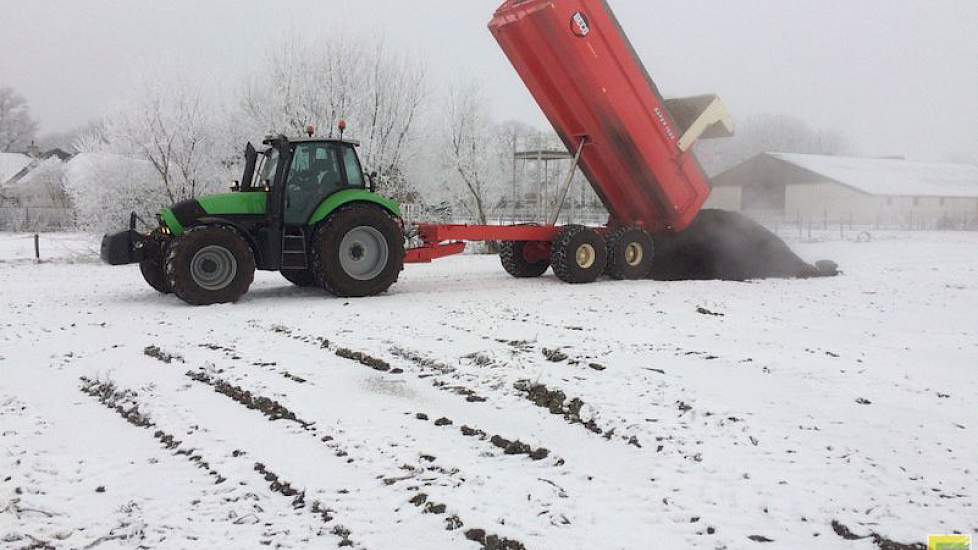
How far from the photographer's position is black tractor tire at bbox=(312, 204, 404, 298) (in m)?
10.2

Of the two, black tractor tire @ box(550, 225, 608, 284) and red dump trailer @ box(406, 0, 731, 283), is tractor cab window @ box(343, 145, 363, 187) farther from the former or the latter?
black tractor tire @ box(550, 225, 608, 284)

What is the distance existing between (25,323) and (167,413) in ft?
15.8

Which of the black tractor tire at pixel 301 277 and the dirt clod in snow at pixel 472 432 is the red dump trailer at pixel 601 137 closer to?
the black tractor tire at pixel 301 277

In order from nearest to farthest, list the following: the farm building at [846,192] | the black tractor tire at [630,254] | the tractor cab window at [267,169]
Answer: the tractor cab window at [267,169] → the black tractor tire at [630,254] → the farm building at [846,192]

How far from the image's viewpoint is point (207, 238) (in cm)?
960

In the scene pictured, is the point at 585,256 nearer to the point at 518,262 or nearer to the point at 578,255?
the point at 578,255

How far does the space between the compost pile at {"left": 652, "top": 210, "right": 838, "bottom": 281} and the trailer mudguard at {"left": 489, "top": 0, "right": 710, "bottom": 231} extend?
1.51 feet

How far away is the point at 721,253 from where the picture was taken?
13555 millimetres

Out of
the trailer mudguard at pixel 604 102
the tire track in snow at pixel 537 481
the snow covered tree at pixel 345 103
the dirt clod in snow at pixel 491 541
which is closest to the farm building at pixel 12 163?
the snow covered tree at pixel 345 103

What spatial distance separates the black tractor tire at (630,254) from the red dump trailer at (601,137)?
0.02 meters

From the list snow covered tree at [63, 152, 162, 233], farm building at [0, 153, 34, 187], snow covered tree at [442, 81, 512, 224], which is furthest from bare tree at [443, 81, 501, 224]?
farm building at [0, 153, 34, 187]

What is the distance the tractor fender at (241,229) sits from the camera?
386 inches

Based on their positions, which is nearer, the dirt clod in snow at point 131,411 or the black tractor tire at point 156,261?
the dirt clod in snow at point 131,411
